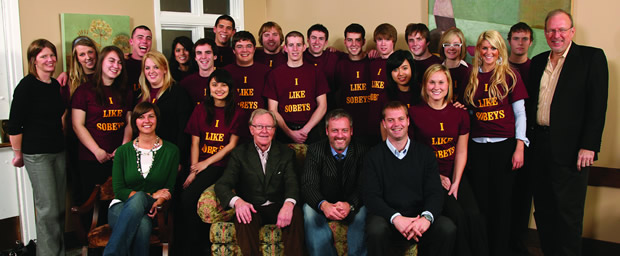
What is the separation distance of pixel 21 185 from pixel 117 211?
4.28 feet

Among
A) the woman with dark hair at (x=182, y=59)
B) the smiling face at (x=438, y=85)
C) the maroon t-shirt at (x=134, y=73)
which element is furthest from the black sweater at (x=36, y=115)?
the smiling face at (x=438, y=85)

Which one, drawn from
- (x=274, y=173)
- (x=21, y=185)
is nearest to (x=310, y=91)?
(x=274, y=173)

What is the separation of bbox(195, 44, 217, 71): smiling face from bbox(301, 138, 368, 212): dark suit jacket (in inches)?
51.0

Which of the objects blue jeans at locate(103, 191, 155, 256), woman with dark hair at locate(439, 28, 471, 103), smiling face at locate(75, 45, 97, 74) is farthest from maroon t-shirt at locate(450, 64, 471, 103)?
smiling face at locate(75, 45, 97, 74)

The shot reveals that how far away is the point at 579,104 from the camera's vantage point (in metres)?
3.00

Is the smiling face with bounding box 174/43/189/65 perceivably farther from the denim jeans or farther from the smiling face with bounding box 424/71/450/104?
the smiling face with bounding box 424/71/450/104

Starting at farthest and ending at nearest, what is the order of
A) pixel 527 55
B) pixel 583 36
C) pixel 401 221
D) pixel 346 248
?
pixel 527 55
pixel 583 36
pixel 346 248
pixel 401 221

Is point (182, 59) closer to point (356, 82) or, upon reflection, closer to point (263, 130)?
point (263, 130)

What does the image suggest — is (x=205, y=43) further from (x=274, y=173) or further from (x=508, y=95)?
(x=508, y=95)

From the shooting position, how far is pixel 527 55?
371cm

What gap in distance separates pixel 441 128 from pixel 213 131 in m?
1.61

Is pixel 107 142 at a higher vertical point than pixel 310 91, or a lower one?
lower

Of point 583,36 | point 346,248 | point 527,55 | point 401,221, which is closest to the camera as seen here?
point 401,221

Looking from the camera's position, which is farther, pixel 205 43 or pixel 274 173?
pixel 205 43
